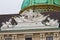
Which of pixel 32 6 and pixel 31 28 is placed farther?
pixel 32 6

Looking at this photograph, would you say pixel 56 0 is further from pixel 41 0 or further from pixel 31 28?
pixel 31 28

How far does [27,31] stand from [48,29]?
1.44 meters

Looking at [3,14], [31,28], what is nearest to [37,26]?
[31,28]

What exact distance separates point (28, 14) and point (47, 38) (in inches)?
84.8

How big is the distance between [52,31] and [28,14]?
2155 millimetres

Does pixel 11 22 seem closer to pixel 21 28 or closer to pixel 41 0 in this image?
pixel 21 28

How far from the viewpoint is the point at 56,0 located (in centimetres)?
4103

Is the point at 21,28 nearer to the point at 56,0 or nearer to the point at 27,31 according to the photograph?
the point at 27,31

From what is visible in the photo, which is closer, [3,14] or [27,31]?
[27,31]

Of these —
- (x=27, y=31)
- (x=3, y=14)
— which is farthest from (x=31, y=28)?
(x=3, y=14)

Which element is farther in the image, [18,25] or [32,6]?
[32,6]

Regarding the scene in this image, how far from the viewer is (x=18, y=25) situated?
34.7 metres

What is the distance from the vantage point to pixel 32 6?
132 feet

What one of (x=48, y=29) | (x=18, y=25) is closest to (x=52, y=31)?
(x=48, y=29)
